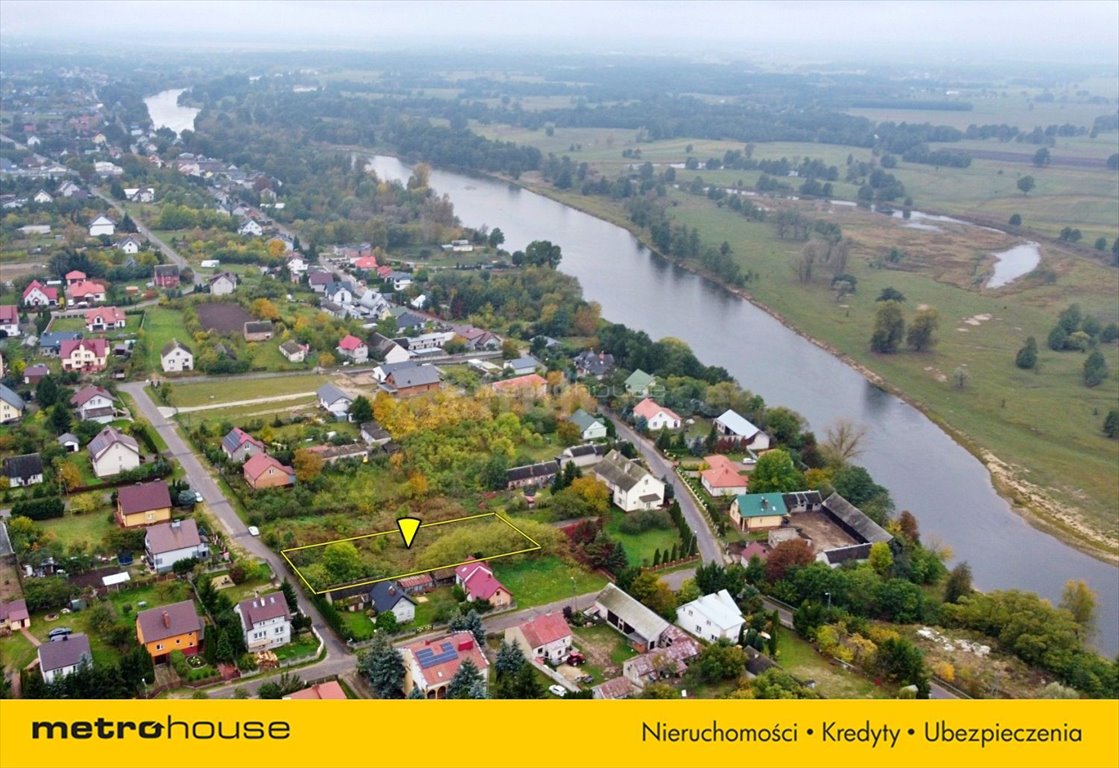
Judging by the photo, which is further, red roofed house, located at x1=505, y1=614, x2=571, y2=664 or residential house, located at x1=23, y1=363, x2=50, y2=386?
residential house, located at x1=23, y1=363, x2=50, y2=386

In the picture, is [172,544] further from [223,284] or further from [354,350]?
[223,284]

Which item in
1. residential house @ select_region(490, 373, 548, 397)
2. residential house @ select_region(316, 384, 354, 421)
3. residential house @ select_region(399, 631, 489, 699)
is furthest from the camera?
residential house @ select_region(490, 373, 548, 397)

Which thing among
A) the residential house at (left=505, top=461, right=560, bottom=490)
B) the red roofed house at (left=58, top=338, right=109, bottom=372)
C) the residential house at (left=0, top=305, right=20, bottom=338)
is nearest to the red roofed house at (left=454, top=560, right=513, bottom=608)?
the residential house at (left=505, top=461, right=560, bottom=490)

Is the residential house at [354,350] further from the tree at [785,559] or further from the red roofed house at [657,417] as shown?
the tree at [785,559]

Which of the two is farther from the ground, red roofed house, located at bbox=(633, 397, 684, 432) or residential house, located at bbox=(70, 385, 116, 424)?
residential house, located at bbox=(70, 385, 116, 424)

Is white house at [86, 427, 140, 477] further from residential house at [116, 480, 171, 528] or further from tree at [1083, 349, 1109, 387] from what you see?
tree at [1083, 349, 1109, 387]

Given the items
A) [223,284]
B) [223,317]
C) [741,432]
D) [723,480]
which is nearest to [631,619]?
[723,480]

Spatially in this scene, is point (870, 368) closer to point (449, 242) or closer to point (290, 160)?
point (449, 242)

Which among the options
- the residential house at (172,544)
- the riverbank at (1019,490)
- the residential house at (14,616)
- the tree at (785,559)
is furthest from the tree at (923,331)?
the residential house at (14,616)
